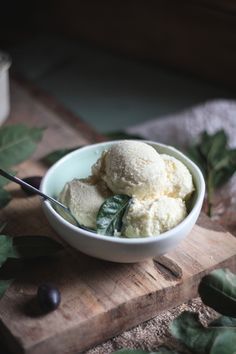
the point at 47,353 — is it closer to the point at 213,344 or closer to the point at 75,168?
the point at 213,344

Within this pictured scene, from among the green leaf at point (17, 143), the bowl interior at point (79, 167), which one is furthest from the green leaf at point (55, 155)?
the bowl interior at point (79, 167)

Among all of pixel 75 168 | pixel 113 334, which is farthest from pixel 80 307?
pixel 75 168

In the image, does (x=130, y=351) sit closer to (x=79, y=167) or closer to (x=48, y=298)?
(x=48, y=298)

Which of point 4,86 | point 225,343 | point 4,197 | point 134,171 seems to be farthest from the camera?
point 4,86

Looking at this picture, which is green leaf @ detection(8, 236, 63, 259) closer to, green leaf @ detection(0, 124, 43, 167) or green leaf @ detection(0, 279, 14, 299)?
green leaf @ detection(0, 279, 14, 299)

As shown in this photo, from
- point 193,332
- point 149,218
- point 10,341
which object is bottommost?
point 10,341

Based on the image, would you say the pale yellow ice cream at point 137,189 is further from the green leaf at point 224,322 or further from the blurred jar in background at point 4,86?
the blurred jar in background at point 4,86

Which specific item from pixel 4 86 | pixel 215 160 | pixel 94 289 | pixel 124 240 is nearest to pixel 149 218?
pixel 124 240
